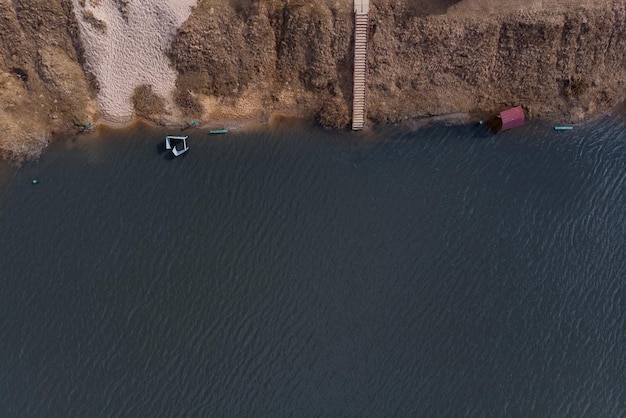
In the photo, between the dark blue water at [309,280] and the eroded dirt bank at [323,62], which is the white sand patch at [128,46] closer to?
the eroded dirt bank at [323,62]

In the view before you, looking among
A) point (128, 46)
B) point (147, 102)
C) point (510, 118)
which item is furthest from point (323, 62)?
point (510, 118)

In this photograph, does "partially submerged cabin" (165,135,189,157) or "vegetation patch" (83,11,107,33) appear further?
"partially submerged cabin" (165,135,189,157)

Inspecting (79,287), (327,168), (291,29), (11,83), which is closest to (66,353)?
(79,287)

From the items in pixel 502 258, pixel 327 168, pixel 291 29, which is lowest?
pixel 502 258

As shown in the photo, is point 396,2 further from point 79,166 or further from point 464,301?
point 79,166

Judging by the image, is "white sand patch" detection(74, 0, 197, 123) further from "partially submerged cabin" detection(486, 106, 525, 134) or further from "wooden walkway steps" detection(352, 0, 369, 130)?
"partially submerged cabin" detection(486, 106, 525, 134)

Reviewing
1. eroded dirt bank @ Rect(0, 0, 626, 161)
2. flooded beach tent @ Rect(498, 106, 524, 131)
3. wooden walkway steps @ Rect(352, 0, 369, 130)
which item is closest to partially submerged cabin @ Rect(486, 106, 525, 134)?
flooded beach tent @ Rect(498, 106, 524, 131)
